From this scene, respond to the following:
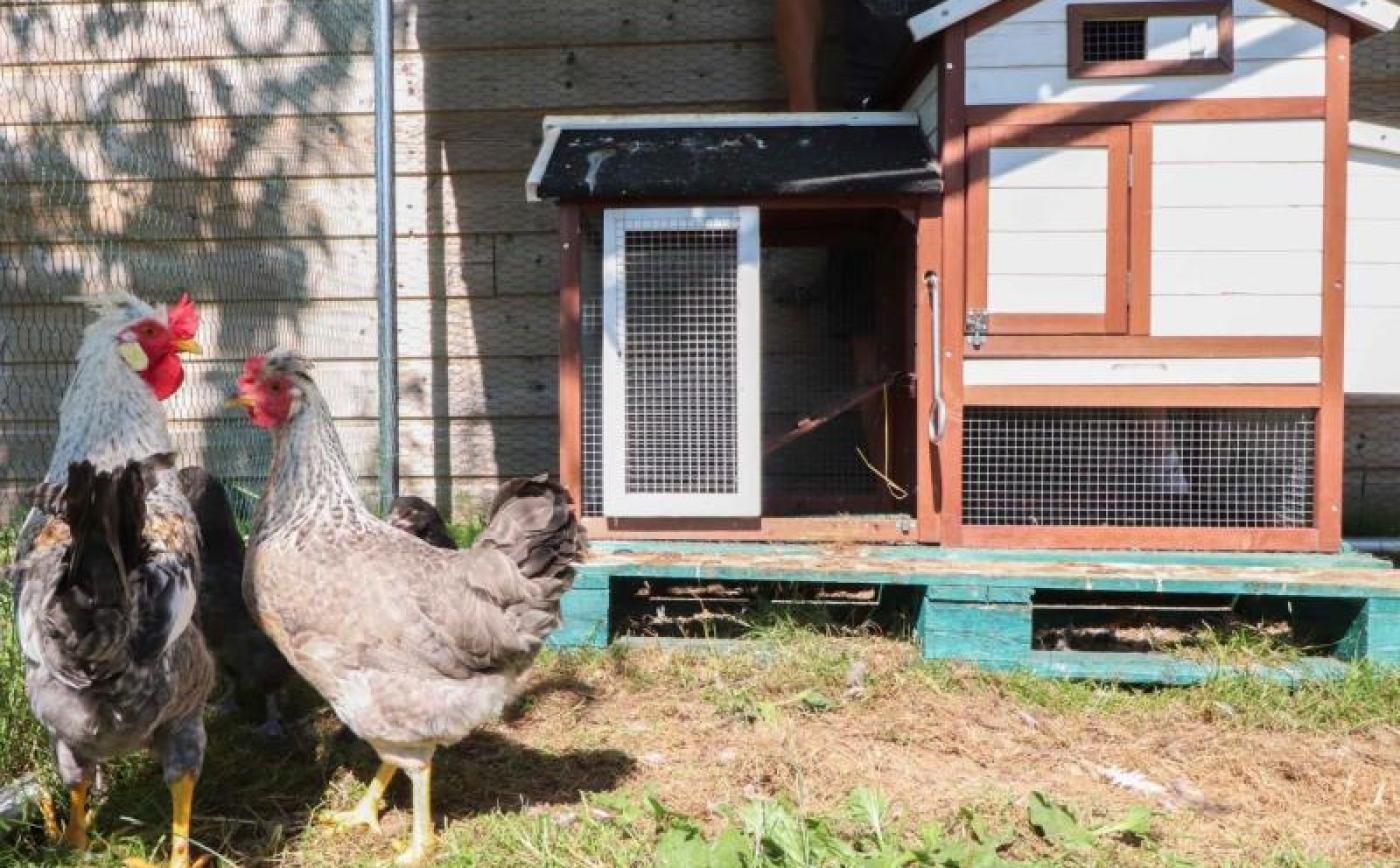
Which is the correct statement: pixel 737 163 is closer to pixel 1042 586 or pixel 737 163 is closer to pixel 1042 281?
pixel 1042 281

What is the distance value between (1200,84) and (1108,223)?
1.58 feet

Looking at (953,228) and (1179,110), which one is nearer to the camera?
(1179,110)

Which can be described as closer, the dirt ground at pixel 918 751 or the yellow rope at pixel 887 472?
the dirt ground at pixel 918 751

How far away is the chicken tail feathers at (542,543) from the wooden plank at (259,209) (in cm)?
275

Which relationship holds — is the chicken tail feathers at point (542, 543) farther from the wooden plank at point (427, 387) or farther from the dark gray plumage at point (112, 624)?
the wooden plank at point (427, 387)

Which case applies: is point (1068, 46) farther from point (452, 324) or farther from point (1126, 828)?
point (452, 324)

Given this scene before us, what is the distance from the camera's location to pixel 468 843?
2.33 metres

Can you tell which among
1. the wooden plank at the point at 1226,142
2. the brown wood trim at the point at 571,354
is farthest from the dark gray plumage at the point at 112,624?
the wooden plank at the point at 1226,142

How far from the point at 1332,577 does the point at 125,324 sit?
10.3 ft

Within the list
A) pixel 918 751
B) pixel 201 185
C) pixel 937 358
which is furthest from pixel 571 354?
pixel 201 185

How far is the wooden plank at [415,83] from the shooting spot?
4914mm

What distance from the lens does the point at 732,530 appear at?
3613 millimetres

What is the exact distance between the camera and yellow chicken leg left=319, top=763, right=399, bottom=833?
245cm

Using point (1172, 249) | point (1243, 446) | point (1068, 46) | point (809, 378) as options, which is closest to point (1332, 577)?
point (1243, 446)
